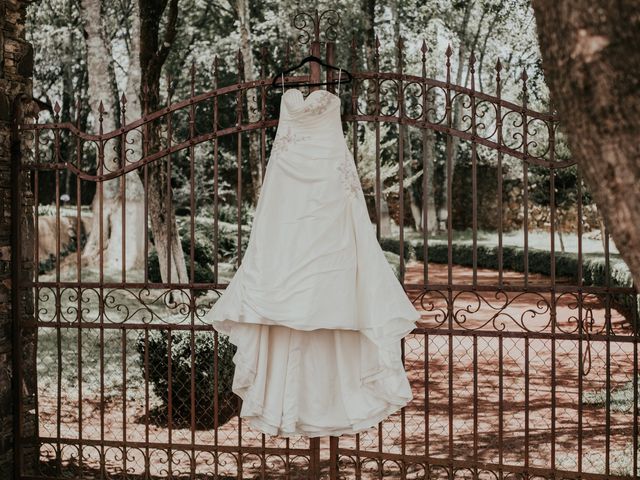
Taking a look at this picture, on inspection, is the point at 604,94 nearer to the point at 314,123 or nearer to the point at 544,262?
the point at 314,123

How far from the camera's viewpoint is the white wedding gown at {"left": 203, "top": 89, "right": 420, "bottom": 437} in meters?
3.69

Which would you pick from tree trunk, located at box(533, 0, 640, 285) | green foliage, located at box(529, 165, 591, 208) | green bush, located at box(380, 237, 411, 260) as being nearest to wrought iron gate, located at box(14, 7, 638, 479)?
tree trunk, located at box(533, 0, 640, 285)

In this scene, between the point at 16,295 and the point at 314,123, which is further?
the point at 16,295

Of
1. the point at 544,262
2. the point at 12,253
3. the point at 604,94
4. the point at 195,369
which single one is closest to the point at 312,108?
the point at 604,94

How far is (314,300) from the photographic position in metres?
3.64

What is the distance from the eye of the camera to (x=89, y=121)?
96.3 feet

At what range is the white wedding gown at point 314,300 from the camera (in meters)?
3.69

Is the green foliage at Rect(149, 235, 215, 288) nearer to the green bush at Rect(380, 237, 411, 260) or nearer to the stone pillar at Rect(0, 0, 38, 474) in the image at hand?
the stone pillar at Rect(0, 0, 38, 474)

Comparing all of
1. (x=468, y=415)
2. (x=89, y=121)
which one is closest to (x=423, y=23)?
(x=89, y=121)

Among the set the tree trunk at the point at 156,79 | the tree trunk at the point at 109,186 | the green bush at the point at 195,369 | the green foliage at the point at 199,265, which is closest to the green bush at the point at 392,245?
the green foliage at the point at 199,265

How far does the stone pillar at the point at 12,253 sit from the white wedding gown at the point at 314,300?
1.56 metres

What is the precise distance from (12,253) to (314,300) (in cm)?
217

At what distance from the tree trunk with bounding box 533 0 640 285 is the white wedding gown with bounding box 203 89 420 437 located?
157 cm

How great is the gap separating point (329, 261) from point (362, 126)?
1851cm
